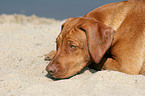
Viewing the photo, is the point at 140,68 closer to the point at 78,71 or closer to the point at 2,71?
the point at 78,71

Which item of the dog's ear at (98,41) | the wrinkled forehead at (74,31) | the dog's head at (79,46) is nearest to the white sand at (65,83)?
the dog's head at (79,46)

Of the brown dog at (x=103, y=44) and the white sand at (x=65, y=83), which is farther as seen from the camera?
the brown dog at (x=103, y=44)

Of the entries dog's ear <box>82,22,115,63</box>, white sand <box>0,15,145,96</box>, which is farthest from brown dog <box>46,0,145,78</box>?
white sand <box>0,15,145,96</box>

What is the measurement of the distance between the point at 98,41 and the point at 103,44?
0.36 ft

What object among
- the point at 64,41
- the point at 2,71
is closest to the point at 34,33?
the point at 2,71

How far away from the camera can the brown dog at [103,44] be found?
3818 millimetres

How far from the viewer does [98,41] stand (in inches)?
150

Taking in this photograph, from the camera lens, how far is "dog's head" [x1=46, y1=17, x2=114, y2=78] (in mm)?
3809

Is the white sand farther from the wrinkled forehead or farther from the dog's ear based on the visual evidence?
the wrinkled forehead

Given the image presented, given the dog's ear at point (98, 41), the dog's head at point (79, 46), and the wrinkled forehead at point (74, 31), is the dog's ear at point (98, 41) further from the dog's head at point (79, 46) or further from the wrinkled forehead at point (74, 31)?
the wrinkled forehead at point (74, 31)

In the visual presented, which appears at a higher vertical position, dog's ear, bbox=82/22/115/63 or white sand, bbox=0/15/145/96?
dog's ear, bbox=82/22/115/63

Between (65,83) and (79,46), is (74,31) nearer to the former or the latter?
(79,46)

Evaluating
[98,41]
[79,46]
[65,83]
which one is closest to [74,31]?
[79,46]

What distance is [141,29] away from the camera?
13.6 feet
